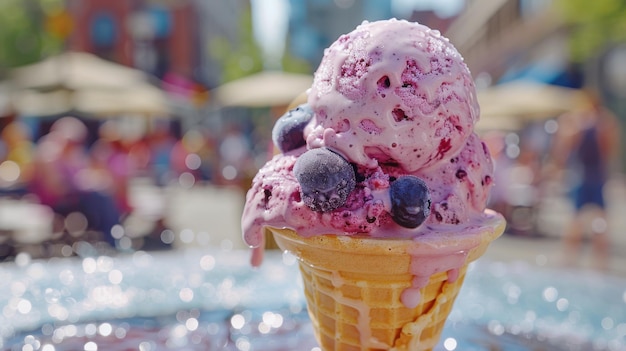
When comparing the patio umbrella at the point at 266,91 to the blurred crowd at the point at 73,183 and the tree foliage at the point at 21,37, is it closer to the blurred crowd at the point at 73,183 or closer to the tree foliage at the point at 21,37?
the blurred crowd at the point at 73,183

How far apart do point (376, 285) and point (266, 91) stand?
1047 centimetres

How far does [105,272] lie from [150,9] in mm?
31244

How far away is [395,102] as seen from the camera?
6.01ft

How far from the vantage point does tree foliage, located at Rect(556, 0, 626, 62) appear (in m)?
12.0

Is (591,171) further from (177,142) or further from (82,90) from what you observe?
(177,142)

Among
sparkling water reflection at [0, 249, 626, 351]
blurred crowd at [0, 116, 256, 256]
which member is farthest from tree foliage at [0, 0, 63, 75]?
sparkling water reflection at [0, 249, 626, 351]

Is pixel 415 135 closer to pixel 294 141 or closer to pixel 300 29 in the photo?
pixel 294 141

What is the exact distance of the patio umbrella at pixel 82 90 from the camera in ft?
33.2

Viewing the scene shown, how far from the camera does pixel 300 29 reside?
60.9m

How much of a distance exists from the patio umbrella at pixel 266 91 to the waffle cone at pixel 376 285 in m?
9.89

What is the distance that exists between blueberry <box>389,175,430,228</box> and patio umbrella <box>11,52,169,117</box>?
9.29m

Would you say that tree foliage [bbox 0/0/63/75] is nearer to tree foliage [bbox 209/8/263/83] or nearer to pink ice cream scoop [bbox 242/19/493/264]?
tree foliage [bbox 209/8/263/83]

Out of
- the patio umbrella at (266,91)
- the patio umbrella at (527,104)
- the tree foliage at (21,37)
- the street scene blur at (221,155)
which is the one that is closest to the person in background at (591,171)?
the street scene blur at (221,155)

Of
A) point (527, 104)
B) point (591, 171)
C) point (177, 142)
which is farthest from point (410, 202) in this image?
point (177, 142)
